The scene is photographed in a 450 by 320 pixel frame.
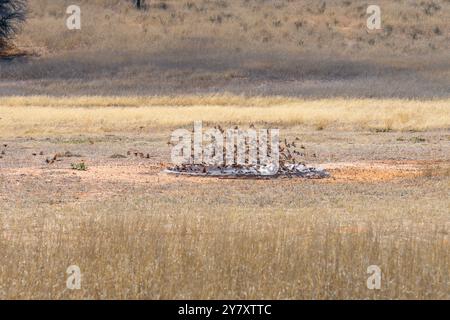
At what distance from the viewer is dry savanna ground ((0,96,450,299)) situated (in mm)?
10812

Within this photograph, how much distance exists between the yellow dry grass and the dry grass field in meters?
0.14

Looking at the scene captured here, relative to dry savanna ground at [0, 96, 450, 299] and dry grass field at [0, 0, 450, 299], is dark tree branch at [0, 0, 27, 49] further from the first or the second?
dry savanna ground at [0, 96, 450, 299]

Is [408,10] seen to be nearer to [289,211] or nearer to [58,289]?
[289,211]

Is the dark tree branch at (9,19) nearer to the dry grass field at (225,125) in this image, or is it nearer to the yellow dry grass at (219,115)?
the dry grass field at (225,125)

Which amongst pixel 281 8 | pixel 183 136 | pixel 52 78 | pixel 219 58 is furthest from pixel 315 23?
pixel 183 136

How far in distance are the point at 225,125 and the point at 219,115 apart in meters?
2.26

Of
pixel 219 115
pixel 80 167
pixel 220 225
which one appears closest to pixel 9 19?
pixel 219 115

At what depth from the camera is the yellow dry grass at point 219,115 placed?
39.1 metres

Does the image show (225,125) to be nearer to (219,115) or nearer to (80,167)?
(219,115)

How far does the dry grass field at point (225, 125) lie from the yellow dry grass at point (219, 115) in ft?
0.45

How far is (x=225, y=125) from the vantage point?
39406 mm

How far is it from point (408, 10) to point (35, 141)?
52.4 meters

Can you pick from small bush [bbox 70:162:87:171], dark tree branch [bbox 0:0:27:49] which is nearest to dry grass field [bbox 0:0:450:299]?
small bush [bbox 70:162:87:171]

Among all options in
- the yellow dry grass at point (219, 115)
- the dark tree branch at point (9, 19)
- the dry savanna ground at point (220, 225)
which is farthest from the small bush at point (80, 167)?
the dark tree branch at point (9, 19)
